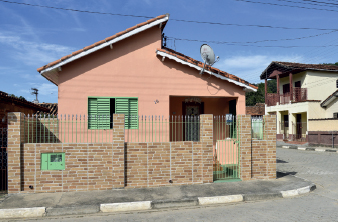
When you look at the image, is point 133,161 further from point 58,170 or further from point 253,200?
point 253,200

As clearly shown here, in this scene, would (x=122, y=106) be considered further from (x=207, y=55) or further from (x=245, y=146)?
(x=245, y=146)

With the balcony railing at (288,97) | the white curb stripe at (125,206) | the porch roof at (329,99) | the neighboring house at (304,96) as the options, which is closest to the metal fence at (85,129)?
the white curb stripe at (125,206)

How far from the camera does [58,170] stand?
275 inches

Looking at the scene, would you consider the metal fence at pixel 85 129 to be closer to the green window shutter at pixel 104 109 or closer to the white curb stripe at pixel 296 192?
the green window shutter at pixel 104 109

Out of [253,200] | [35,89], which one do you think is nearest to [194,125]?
[253,200]

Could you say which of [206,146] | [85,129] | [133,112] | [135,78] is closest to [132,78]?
[135,78]

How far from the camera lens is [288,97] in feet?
83.0

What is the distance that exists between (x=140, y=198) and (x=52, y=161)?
2.68 m

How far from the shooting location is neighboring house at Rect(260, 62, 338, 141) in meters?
22.4

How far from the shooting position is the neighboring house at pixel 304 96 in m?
22.4

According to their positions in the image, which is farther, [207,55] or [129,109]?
[207,55]

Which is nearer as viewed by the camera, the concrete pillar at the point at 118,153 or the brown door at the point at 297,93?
the concrete pillar at the point at 118,153

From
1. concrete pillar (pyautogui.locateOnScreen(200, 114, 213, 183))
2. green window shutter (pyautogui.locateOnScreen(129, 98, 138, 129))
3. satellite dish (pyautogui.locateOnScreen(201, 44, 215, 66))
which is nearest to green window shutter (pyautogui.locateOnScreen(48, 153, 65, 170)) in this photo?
green window shutter (pyautogui.locateOnScreen(129, 98, 138, 129))

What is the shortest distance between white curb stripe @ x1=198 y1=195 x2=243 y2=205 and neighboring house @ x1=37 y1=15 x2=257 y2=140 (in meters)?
3.78
